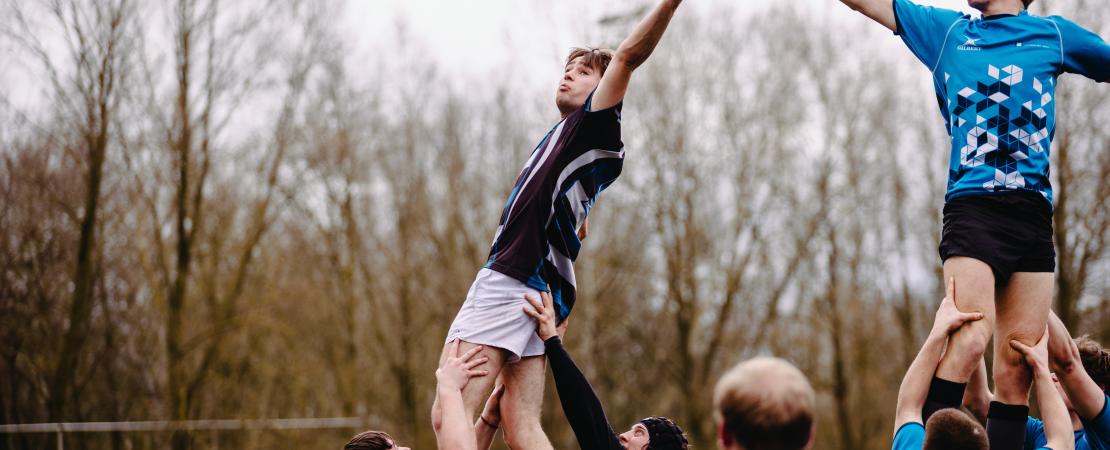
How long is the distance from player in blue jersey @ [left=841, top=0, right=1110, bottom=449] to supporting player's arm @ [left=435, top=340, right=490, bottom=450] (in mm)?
1810

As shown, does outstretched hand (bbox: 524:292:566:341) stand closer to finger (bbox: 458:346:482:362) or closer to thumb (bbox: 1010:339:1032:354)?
finger (bbox: 458:346:482:362)

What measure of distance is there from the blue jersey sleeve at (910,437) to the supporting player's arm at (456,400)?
1633 mm

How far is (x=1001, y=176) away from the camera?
142 inches

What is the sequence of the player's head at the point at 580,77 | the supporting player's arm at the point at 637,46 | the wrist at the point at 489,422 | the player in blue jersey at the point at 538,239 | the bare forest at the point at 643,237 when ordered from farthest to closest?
the bare forest at the point at 643,237 → the wrist at the point at 489,422 → the player's head at the point at 580,77 → the player in blue jersey at the point at 538,239 → the supporting player's arm at the point at 637,46

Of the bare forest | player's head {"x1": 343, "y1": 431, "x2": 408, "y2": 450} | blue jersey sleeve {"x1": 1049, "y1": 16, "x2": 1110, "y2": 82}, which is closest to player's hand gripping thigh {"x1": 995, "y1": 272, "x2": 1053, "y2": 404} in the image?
blue jersey sleeve {"x1": 1049, "y1": 16, "x2": 1110, "y2": 82}

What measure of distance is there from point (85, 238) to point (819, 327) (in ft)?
61.3

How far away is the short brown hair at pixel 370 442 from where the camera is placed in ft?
15.2

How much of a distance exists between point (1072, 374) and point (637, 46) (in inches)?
93.5

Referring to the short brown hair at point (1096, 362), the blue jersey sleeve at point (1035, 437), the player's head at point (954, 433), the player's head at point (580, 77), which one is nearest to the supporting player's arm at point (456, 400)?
the player's head at point (580, 77)

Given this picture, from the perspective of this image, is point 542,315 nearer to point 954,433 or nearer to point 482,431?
point 482,431

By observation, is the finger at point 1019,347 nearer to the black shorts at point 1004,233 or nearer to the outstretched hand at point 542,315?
the black shorts at point 1004,233

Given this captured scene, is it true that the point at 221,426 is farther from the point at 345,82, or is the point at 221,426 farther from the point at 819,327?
the point at 819,327

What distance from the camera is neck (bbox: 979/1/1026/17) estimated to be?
381 centimetres

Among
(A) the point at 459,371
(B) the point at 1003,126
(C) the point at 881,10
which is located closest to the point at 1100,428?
(B) the point at 1003,126
